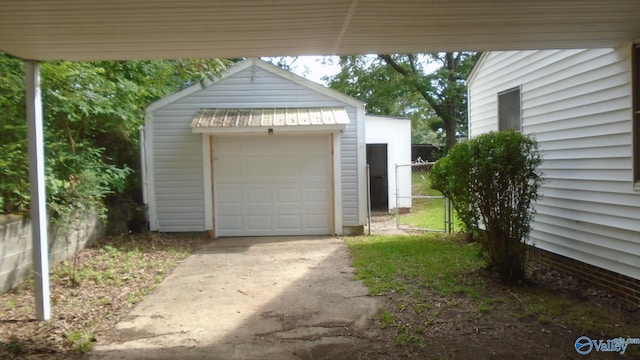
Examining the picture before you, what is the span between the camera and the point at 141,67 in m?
9.27

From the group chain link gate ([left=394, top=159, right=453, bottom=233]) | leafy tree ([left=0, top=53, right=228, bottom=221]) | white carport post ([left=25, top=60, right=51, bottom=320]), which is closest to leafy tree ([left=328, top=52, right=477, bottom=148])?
chain link gate ([left=394, top=159, right=453, bottom=233])

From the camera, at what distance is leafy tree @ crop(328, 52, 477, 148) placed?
2347 centimetres

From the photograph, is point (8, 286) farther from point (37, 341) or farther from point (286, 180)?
point (286, 180)

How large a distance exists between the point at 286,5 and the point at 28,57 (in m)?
2.96

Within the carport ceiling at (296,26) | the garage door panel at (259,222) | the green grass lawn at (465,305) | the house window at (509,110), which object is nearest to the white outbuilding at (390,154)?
the garage door panel at (259,222)

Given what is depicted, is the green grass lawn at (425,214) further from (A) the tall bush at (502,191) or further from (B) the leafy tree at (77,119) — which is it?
(B) the leafy tree at (77,119)

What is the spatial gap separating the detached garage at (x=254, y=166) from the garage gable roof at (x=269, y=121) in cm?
6

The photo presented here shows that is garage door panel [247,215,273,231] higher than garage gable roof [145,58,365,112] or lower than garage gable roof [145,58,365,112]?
lower

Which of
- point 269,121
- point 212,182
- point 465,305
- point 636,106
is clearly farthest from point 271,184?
point 636,106

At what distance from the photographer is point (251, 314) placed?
5.19m

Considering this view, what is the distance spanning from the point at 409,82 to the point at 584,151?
59.2 ft

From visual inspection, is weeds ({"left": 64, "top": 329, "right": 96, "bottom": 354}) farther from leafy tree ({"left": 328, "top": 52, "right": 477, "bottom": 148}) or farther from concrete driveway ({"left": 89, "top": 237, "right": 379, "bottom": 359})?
leafy tree ({"left": 328, "top": 52, "right": 477, "bottom": 148})

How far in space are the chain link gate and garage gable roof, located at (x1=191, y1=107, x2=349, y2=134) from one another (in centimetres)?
230

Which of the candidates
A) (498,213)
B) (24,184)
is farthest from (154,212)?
(498,213)
